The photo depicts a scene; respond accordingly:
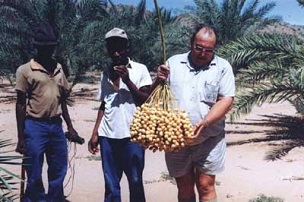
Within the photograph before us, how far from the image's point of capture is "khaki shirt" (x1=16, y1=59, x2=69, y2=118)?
4793 mm

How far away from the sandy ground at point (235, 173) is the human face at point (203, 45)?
2349mm

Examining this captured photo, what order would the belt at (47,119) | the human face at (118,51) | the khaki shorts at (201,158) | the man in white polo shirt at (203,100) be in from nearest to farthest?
the man in white polo shirt at (203,100) < the khaki shorts at (201,158) < the human face at (118,51) < the belt at (47,119)

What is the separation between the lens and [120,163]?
4.78m

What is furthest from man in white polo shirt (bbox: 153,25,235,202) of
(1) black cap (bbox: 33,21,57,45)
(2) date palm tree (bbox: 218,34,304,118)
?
(2) date palm tree (bbox: 218,34,304,118)

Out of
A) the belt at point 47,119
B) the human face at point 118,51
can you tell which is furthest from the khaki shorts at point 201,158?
the belt at point 47,119

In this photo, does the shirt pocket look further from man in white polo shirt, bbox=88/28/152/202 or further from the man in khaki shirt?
the man in khaki shirt

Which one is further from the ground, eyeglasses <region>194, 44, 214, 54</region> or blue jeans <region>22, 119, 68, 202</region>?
eyeglasses <region>194, 44, 214, 54</region>

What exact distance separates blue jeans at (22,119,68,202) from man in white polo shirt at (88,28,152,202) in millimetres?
449

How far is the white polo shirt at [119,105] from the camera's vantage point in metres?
4.66

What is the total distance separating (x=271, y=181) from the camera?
7.36 meters

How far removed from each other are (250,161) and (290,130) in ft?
9.41

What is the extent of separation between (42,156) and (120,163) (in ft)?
2.18

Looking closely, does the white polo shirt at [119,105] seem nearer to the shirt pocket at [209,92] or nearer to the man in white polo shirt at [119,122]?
the man in white polo shirt at [119,122]

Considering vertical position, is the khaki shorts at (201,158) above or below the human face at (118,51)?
below
